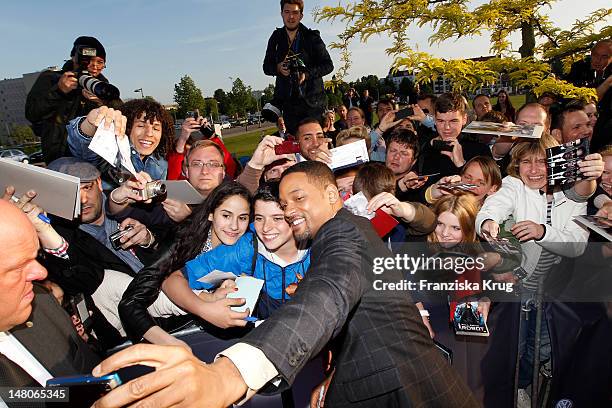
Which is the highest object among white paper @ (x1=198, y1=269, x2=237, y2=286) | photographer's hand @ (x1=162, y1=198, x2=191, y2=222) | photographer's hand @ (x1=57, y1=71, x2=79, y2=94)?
photographer's hand @ (x1=57, y1=71, x2=79, y2=94)

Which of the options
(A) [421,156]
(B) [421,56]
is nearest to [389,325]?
(A) [421,156]

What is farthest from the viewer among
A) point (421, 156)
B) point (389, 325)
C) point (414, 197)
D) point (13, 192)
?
point (421, 156)

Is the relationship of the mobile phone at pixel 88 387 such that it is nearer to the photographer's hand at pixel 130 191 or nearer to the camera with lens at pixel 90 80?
the photographer's hand at pixel 130 191

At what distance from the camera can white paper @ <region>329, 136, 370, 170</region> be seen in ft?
11.0

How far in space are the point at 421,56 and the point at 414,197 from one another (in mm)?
1938

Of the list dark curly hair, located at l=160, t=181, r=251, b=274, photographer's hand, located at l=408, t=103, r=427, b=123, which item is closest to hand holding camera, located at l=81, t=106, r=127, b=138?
dark curly hair, located at l=160, t=181, r=251, b=274

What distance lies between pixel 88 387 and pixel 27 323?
116 centimetres

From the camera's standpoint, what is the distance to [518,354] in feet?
9.81

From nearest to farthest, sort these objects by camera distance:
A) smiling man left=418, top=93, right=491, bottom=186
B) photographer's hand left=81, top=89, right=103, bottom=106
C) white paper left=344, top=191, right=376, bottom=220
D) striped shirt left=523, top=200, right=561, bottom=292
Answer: white paper left=344, top=191, right=376, bottom=220, striped shirt left=523, top=200, right=561, bottom=292, photographer's hand left=81, top=89, right=103, bottom=106, smiling man left=418, top=93, right=491, bottom=186

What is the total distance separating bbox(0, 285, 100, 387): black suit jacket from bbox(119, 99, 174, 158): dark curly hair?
8.00 feet

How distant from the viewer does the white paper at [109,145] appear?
111 inches

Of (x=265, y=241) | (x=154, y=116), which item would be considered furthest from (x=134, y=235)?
(x=154, y=116)

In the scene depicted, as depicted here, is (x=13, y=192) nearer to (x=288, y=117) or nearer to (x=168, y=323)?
(x=168, y=323)

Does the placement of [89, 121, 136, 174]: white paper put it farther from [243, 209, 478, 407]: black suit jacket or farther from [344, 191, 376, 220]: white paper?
[243, 209, 478, 407]: black suit jacket
